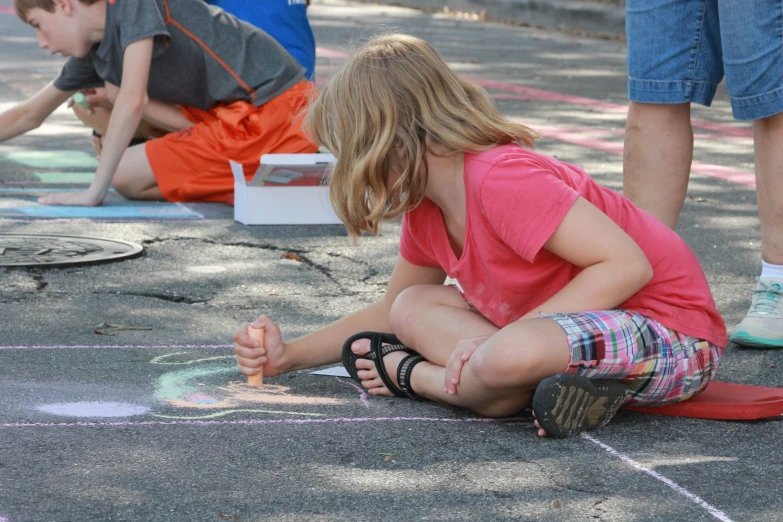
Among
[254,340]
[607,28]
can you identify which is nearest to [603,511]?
[254,340]

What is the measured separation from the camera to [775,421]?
8.49ft

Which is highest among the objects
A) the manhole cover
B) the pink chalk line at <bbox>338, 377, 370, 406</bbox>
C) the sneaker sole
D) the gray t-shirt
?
the gray t-shirt

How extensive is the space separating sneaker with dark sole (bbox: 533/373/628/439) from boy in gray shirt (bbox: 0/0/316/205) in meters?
2.81

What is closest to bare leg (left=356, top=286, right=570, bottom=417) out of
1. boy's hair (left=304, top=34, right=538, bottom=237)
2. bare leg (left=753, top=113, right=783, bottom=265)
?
boy's hair (left=304, top=34, right=538, bottom=237)

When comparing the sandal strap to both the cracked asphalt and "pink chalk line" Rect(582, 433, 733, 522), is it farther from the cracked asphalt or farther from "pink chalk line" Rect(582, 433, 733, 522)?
"pink chalk line" Rect(582, 433, 733, 522)

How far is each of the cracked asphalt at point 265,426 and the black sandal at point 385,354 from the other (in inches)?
1.5

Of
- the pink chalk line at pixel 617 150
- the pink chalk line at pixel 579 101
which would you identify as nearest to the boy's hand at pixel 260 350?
the pink chalk line at pixel 617 150

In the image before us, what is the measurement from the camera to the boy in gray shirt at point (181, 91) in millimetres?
4793

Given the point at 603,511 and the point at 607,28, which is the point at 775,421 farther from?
the point at 607,28

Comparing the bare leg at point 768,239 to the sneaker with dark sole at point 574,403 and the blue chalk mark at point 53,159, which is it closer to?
the sneaker with dark sole at point 574,403

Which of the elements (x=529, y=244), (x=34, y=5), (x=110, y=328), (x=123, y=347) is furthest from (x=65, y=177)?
(x=529, y=244)

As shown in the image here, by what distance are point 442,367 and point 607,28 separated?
38.4ft

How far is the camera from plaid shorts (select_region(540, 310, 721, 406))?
7.91 feet

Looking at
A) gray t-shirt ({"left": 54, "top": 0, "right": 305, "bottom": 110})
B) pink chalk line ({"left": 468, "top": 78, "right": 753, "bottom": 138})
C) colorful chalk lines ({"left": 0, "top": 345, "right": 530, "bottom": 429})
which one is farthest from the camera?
pink chalk line ({"left": 468, "top": 78, "right": 753, "bottom": 138})
